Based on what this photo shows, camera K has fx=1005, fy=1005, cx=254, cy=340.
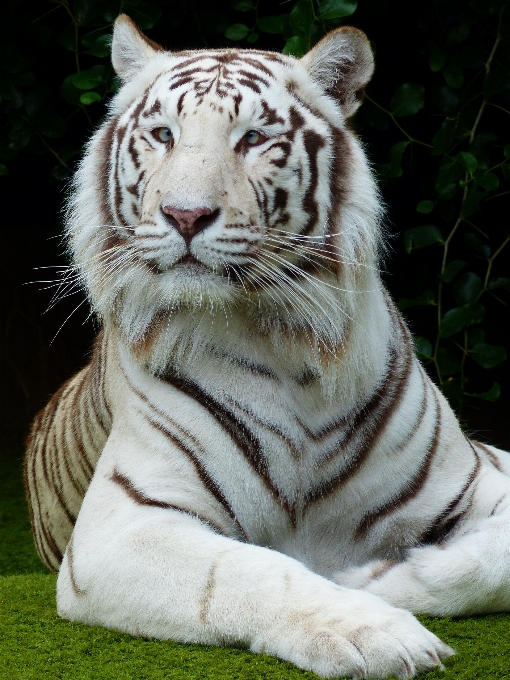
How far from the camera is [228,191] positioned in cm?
187

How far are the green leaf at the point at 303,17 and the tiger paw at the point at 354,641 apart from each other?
2.04 meters

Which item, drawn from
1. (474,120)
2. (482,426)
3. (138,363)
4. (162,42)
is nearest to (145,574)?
(138,363)

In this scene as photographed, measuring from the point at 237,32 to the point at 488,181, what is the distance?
0.99 meters

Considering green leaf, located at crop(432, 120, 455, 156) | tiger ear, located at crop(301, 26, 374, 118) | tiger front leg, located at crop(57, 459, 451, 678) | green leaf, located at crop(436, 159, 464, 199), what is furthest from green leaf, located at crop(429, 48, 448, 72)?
tiger front leg, located at crop(57, 459, 451, 678)

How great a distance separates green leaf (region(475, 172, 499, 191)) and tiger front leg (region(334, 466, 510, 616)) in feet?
5.42

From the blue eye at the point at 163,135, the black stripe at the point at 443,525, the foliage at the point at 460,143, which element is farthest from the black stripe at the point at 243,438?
the foliage at the point at 460,143

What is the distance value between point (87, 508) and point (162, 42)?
2.40m

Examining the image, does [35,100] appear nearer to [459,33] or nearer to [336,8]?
[336,8]

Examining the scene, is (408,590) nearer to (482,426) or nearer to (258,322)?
(258,322)

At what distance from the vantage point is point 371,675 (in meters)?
1.51

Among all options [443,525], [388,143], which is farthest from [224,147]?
[388,143]

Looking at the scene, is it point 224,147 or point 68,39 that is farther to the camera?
point 68,39

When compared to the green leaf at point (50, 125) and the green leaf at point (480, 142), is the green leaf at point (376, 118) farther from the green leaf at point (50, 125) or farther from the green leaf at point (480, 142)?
the green leaf at point (50, 125)

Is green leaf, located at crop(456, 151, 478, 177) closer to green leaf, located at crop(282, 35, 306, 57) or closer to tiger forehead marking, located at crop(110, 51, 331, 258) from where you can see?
green leaf, located at crop(282, 35, 306, 57)
